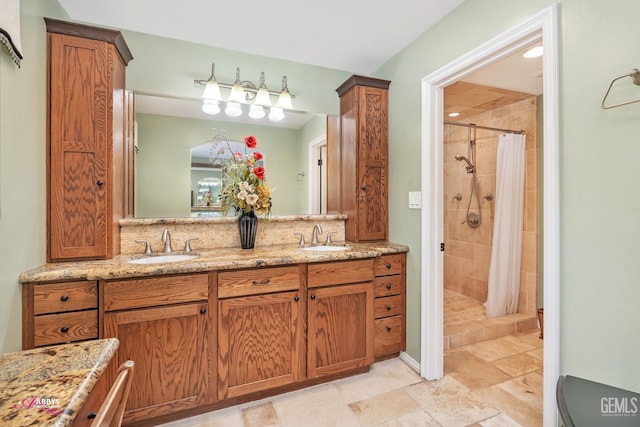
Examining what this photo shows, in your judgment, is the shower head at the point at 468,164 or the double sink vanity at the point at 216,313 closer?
the double sink vanity at the point at 216,313

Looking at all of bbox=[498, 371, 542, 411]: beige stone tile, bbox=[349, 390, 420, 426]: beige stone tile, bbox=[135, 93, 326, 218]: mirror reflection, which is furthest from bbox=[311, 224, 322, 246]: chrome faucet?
bbox=[498, 371, 542, 411]: beige stone tile

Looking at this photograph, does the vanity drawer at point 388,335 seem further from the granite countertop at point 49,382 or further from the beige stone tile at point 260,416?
the granite countertop at point 49,382

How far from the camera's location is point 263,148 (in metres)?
2.41

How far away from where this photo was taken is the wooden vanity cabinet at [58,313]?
1379mm

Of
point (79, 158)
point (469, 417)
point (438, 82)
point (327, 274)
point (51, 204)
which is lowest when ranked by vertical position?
point (469, 417)

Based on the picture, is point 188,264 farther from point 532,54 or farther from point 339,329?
point 532,54

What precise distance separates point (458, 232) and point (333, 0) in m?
2.95

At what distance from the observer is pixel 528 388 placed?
193 centimetres

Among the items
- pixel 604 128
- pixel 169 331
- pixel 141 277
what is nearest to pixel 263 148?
pixel 141 277

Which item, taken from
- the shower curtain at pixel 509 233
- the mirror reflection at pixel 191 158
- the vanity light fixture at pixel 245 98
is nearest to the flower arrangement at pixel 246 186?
the mirror reflection at pixel 191 158

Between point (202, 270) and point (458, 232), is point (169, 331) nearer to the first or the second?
point (202, 270)

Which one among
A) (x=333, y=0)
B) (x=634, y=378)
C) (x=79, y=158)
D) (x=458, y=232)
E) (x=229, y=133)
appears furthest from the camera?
(x=458, y=232)

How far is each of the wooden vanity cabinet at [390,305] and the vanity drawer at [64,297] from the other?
169cm

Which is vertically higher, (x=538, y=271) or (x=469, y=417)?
Answer: (x=538, y=271)
